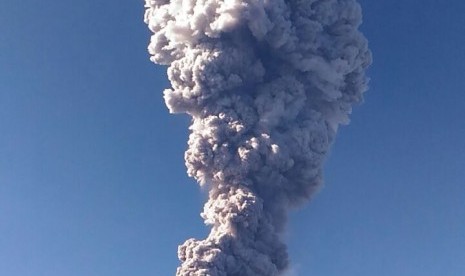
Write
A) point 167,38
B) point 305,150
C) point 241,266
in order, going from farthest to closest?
point 167,38, point 305,150, point 241,266

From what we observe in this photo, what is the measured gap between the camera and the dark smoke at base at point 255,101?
5603 centimetres

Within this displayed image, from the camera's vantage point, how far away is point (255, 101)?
195ft

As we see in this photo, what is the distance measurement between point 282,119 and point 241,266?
382 inches

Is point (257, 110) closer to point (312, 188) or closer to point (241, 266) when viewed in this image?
point (312, 188)

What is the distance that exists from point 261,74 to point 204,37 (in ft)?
13.4

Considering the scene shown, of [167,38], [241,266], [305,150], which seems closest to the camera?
[241,266]

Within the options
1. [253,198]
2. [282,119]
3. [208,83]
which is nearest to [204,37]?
[208,83]

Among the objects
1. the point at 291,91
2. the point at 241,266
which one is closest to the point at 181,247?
the point at 241,266

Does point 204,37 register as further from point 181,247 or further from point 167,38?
point 181,247

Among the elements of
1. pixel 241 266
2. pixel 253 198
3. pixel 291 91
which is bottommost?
pixel 241 266

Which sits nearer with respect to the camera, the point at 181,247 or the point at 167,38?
the point at 181,247

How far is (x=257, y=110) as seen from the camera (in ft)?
194

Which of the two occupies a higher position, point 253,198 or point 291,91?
point 291,91

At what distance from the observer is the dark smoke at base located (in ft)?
184
